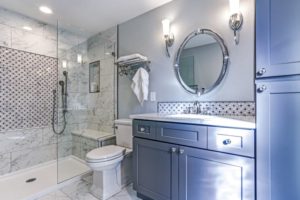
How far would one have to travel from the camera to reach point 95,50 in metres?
3.12

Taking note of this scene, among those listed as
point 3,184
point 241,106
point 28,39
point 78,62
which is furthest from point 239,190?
point 28,39

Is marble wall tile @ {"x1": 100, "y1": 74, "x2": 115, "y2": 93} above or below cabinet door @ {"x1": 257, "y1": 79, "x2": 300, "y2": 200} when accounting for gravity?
above

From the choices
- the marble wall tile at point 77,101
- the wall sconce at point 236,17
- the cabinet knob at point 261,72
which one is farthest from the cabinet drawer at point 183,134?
the marble wall tile at point 77,101

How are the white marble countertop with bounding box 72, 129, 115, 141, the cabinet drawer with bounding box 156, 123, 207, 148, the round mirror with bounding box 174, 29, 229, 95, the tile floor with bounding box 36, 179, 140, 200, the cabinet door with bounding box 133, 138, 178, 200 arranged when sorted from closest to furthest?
the cabinet drawer with bounding box 156, 123, 207, 148
the cabinet door with bounding box 133, 138, 178, 200
the round mirror with bounding box 174, 29, 229, 95
the tile floor with bounding box 36, 179, 140, 200
the white marble countertop with bounding box 72, 129, 115, 141

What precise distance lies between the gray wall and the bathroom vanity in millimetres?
466

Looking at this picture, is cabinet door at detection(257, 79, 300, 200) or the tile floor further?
the tile floor

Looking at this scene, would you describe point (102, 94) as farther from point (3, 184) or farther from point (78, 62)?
point (3, 184)

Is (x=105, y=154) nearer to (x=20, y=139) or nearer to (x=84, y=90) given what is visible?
(x=20, y=139)

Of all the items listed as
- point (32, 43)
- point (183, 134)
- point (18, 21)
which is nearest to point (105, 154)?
point (183, 134)

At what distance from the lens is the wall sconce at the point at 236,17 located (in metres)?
1.60

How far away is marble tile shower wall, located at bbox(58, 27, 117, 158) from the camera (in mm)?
2916

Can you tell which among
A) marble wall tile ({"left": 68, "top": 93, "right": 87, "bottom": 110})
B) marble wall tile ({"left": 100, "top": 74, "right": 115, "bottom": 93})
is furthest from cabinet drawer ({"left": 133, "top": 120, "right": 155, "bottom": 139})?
marble wall tile ({"left": 68, "top": 93, "right": 87, "bottom": 110})

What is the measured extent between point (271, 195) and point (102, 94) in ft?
8.83

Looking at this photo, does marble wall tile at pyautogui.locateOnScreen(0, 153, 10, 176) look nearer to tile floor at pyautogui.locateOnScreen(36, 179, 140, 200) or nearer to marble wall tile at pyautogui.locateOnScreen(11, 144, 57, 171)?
marble wall tile at pyautogui.locateOnScreen(11, 144, 57, 171)
